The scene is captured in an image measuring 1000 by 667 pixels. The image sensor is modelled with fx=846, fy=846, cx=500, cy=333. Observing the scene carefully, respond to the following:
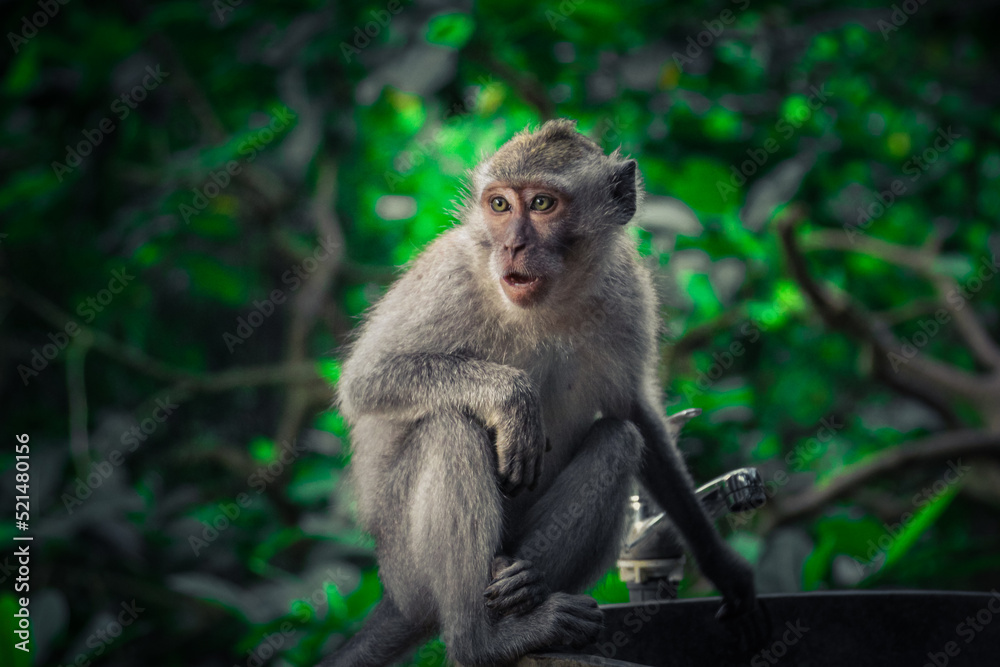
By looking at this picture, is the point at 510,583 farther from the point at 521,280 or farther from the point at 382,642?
the point at 521,280

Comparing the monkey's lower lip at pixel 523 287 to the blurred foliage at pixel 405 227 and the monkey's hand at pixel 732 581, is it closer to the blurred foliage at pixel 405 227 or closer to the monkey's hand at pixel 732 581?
the blurred foliage at pixel 405 227

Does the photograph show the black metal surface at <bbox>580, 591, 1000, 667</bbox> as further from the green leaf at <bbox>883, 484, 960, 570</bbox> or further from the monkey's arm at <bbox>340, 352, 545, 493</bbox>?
the green leaf at <bbox>883, 484, 960, 570</bbox>

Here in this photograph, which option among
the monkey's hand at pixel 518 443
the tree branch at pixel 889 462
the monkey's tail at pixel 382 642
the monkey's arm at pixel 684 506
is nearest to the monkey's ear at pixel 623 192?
the monkey's arm at pixel 684 506

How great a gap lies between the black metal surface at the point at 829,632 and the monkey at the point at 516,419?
0.50 feet

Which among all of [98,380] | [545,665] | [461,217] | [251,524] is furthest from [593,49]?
[98,380]

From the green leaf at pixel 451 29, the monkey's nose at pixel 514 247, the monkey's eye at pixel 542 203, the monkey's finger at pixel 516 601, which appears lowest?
the monkey's finger at pixel 516 601

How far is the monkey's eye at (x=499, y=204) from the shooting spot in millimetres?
2783

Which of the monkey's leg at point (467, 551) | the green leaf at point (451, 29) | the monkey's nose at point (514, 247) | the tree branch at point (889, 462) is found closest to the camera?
the monkey's leg at point (467, 551)

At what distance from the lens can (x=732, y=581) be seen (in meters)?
2.91

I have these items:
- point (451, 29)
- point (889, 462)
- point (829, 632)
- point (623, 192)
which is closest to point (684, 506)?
point (829, 632)

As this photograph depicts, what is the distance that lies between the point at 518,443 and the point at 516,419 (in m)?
0.07

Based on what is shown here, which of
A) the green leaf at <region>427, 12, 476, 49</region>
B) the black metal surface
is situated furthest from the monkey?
the green leaf at <region>427, 12, 476, 49</region>

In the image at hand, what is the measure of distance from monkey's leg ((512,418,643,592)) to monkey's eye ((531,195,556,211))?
0.72 metres

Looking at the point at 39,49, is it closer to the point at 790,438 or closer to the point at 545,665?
the point at 545,665
